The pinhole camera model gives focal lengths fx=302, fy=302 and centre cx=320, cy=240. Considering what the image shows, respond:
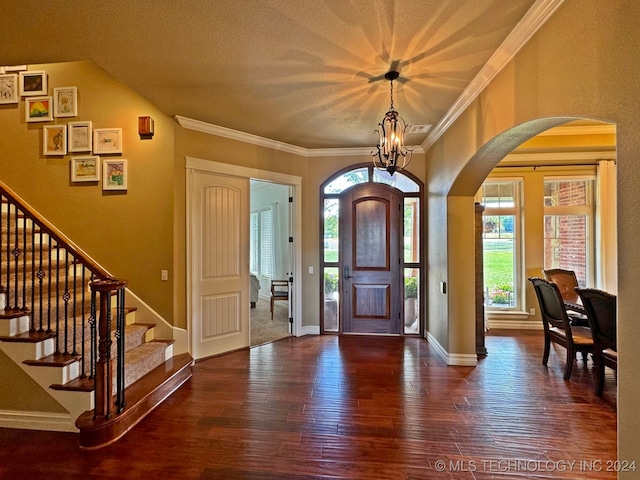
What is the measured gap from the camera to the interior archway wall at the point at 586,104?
1.29 m

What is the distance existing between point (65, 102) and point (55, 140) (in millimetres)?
475

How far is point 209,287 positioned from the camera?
12.6ft

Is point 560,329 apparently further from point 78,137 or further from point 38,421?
point 78,137

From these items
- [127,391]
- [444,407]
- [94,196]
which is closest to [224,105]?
[94,196]

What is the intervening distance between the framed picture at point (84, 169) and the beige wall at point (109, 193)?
75 mm

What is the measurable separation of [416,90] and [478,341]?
3124 millimetres

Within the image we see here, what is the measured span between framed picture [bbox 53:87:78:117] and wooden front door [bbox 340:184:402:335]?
3.69 m

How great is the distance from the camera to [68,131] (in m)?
3.63

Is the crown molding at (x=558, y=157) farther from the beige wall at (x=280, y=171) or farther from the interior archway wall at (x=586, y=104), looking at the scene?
the interior archway wall at (x=586, y=104)

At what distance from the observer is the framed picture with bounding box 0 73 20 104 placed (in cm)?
370

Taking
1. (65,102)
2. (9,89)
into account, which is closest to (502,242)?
(65,102)

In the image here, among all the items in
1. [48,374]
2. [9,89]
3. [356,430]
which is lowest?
[356,430]

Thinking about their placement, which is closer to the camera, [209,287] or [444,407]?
[444,407]

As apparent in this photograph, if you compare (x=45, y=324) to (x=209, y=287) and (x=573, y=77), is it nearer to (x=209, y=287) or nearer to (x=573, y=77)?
(x=209, y=287)
